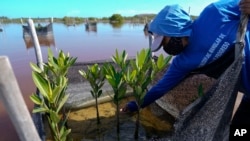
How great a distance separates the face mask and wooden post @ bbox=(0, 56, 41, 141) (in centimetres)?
103

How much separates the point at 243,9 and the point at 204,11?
281mm

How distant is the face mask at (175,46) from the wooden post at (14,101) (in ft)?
3.38

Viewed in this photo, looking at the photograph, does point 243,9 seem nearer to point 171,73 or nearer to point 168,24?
point 168,24

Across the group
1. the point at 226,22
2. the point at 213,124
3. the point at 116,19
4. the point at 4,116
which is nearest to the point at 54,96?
the point at 213,124

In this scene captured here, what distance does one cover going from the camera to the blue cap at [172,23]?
66.0 inches

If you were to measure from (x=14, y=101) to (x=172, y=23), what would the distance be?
1.07 meters

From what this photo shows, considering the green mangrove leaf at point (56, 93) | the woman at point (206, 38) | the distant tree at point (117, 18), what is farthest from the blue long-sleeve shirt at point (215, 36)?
the distant tree at point (117, 18)

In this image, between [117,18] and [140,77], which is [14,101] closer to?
[140,77]

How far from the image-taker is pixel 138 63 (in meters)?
2.50

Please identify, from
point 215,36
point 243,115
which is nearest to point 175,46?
point 215,36

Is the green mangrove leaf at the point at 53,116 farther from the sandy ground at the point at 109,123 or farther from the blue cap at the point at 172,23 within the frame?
the blue cap at the point at 172,23

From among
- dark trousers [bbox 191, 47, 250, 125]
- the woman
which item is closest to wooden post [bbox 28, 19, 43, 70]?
the woman

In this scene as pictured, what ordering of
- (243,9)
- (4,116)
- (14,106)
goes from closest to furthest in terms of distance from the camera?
(14,106) < (243,9) < (4,116)

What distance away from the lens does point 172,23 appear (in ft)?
5.50
